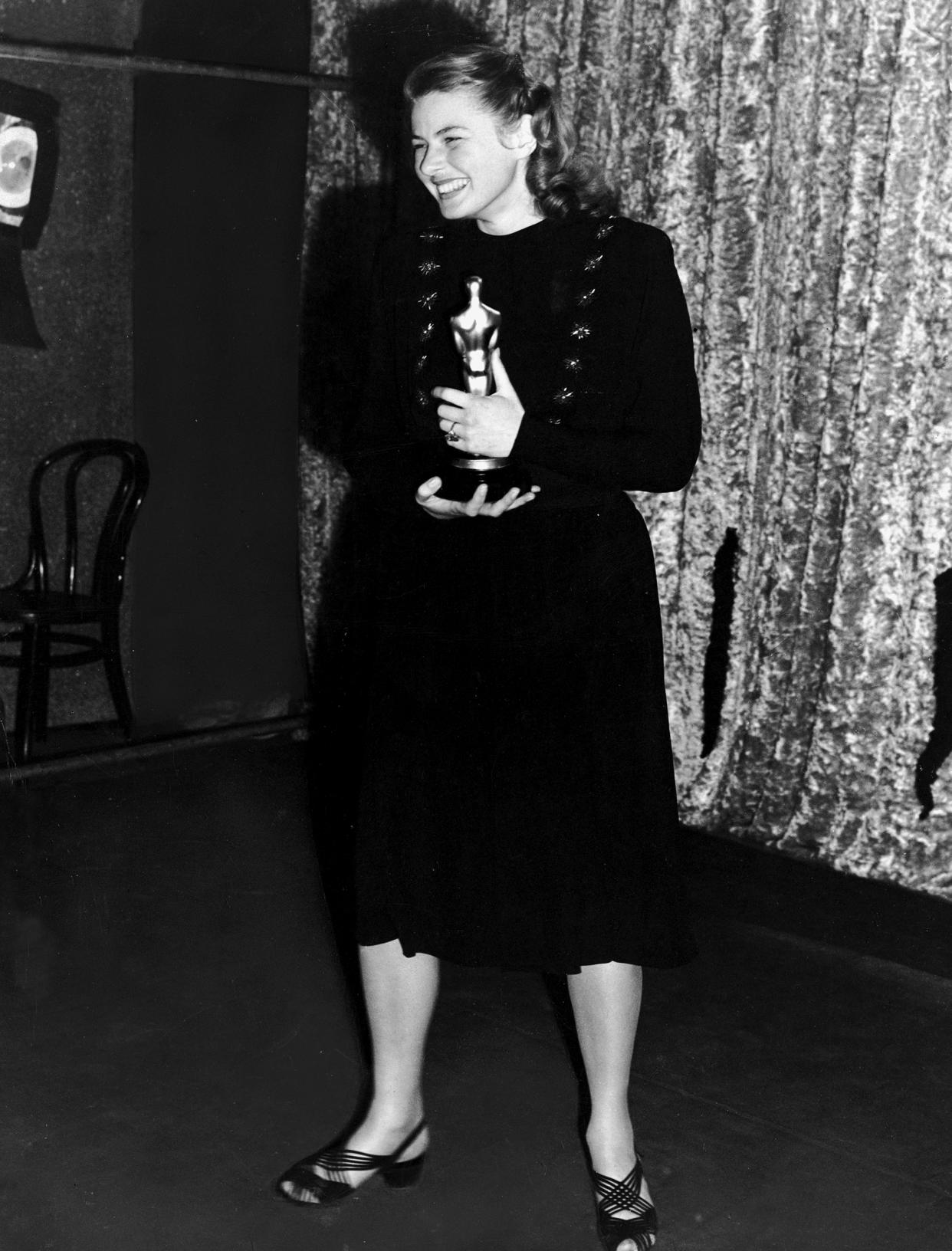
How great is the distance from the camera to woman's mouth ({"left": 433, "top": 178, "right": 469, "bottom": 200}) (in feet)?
6.11

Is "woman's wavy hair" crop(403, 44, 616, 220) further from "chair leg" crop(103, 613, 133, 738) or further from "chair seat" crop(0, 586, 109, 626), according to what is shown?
"chair leg" crop(103, 613, 133, 738)

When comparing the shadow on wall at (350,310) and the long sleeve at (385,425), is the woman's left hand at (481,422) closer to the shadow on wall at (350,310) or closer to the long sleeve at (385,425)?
the long sleeve at (385,425)

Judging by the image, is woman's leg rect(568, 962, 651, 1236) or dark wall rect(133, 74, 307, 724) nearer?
woman's leg rect(568, 962, 651, 1236)

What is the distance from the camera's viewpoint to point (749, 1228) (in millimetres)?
2002

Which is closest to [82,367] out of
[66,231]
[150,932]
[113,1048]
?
[66,231]

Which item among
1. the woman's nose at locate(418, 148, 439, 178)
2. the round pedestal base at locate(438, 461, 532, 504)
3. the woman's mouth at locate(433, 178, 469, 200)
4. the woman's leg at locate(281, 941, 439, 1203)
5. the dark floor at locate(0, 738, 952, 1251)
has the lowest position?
the dark floor at locate(0, 738, 952, 1251)

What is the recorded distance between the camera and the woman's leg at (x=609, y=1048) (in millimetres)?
1932

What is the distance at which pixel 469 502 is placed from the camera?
5.87 ft

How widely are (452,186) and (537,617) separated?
0.57 meters

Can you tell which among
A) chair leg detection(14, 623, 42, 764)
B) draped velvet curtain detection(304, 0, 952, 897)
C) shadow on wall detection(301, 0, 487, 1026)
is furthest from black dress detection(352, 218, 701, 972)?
chair leg detection(14, 623, 42, 764)

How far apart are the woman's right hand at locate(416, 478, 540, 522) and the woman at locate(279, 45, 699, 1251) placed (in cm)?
2

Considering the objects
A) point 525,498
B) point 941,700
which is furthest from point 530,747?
point 941,700

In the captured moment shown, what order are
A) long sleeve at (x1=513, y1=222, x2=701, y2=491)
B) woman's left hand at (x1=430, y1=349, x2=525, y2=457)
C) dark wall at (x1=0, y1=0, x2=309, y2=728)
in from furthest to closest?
1. dark wall at (x1=0, y1=0, x2=309, y2=728)
2. long sleeve at (x1=513, y1=222, x2=701, y2=491)
3. woman's left hand at (x1=430, y1=349, x2=525, y2=457)

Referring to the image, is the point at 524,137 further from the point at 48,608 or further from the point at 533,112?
the point at 48,608
